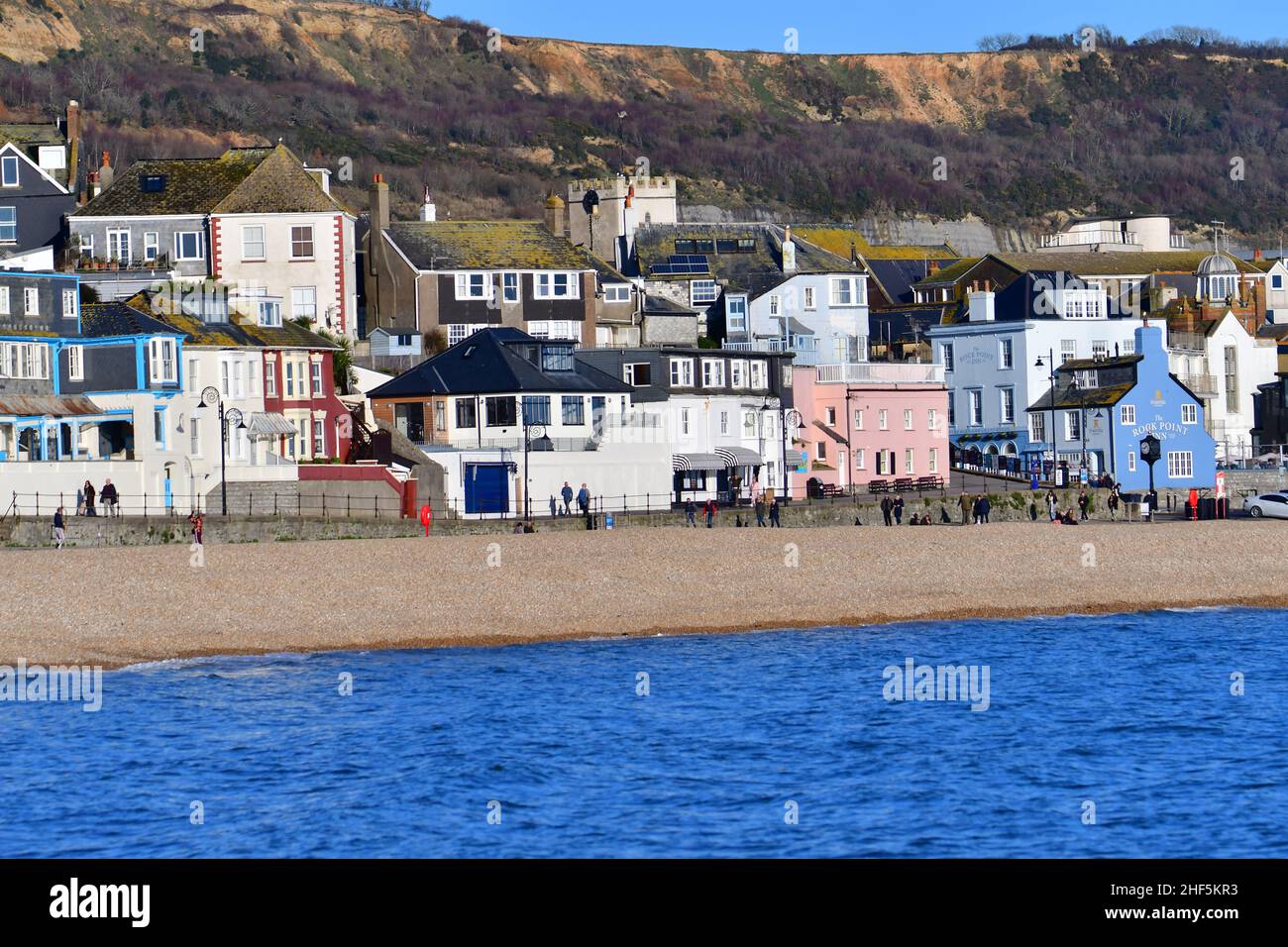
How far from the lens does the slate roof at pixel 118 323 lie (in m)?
68.9

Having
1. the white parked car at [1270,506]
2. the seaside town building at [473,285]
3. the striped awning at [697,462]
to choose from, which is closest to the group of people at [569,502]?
the striped awning at [697,462]

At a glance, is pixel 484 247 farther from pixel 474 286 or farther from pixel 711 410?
pixel 711 410

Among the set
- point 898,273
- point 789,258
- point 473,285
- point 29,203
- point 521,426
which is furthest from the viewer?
point 898,273

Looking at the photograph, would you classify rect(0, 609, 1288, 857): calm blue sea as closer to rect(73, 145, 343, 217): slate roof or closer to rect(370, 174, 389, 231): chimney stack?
rect(73, 145, 343, 217): slate roof

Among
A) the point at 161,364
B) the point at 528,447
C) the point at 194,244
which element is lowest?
the point at 528,447

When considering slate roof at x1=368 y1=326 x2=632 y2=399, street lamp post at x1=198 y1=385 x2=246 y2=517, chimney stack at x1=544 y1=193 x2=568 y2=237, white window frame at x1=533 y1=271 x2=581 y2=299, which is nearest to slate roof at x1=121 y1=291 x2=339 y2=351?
street lamp post at x1=198 y1=385 x2=246 y2=517

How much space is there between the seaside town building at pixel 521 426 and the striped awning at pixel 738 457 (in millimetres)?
4493

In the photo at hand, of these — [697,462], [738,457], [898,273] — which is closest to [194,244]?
[697,462]

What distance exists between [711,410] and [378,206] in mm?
17343

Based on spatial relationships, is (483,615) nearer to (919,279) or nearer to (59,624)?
(59,624)

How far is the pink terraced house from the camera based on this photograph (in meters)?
89.1

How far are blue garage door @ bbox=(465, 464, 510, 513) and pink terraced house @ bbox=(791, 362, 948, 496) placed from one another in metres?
18.8

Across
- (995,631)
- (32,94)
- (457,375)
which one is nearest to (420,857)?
(995,631)

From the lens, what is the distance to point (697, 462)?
80.6 metres
